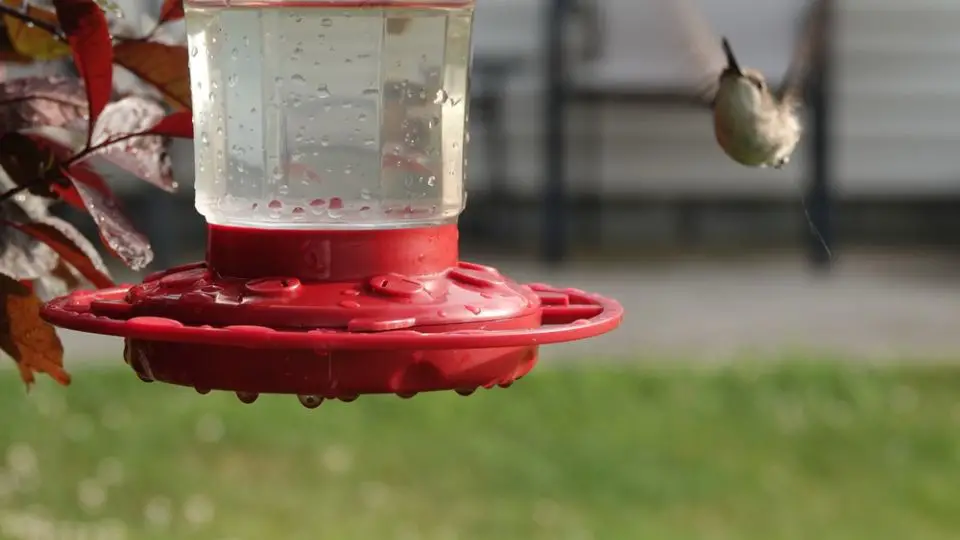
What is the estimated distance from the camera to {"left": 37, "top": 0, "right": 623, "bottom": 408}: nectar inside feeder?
3.89 ft

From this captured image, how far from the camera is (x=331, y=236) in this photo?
51.4 inches

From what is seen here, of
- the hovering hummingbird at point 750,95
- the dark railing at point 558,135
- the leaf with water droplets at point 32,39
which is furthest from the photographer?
the dark railing at point 558,135

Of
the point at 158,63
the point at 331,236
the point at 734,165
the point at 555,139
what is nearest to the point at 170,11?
the point at 158,63

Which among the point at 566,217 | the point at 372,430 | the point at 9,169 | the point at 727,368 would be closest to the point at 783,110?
the point at 9,169

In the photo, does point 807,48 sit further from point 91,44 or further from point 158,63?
point 91,44

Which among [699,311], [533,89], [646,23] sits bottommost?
[699,311]

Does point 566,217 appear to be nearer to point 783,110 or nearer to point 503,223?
point 503,223

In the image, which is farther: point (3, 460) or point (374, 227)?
point (3, 460)

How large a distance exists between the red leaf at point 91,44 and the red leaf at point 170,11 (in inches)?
6.1

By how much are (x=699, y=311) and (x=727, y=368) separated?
57.8 inches

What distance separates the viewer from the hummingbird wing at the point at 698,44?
188cm

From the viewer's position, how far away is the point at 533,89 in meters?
9.35

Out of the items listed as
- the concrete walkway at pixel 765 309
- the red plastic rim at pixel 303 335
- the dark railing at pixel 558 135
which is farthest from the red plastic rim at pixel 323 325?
the dark railing at pixel 558 135

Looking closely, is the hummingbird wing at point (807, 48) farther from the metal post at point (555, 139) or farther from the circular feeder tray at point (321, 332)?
the metal post at point (555, 139)
